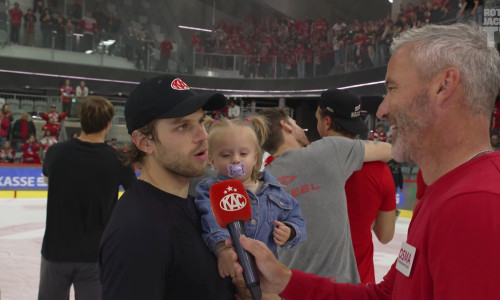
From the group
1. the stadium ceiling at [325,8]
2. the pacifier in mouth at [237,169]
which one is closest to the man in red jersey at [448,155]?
the pacifier in mouth at [237,169]

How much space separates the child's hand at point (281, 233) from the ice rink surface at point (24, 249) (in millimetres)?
3458

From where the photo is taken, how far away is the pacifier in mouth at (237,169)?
2.11 metres

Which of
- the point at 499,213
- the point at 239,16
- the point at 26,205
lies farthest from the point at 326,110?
the point at 239,16

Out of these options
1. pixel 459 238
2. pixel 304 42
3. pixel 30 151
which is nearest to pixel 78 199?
pixel 459 238

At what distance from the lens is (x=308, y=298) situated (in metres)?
1.60

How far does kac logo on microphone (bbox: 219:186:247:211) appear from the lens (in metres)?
1.39

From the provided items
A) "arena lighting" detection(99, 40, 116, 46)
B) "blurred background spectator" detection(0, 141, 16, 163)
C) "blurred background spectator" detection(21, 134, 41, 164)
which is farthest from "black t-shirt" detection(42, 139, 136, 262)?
"arena lighting" detection(99, 40, 116, 46)

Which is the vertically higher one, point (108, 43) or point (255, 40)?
point (255, 40)

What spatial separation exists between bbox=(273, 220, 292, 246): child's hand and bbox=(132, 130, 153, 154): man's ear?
58 cm

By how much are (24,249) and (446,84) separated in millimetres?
6215

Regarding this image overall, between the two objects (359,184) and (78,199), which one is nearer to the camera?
(359,184)

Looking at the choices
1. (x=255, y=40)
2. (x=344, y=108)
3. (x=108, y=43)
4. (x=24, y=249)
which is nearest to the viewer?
(x=344, y=108)

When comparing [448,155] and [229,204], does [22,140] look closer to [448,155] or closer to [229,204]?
[229,204]

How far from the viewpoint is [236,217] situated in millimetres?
1403
